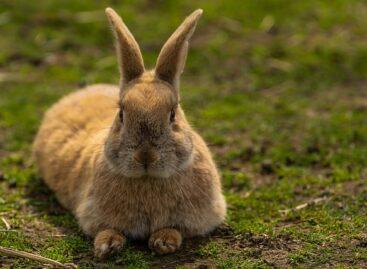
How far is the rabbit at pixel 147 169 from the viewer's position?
5.30 m

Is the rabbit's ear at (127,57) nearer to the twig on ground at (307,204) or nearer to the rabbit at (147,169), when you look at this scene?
the rabbit at (147,169)

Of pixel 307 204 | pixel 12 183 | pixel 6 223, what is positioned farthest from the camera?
pixel 12 183

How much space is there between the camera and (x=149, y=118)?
5.27 m

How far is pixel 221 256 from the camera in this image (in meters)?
5.64

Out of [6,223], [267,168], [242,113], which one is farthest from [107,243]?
[242,113]

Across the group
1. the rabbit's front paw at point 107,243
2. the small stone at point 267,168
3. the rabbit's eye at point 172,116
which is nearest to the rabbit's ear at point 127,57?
the rabbit's eye at point 172,116

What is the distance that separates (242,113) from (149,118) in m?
3.53

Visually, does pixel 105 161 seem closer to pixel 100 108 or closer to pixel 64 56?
pixel 100 108

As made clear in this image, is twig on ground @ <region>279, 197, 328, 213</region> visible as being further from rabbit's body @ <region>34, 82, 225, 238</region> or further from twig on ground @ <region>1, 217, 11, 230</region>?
twig on ground @ <region>1, 217, 11, 230</region>

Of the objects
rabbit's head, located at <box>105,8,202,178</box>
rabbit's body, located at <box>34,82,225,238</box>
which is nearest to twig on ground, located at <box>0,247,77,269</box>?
rabbit's body, located at <box>34,82,225,238</box>

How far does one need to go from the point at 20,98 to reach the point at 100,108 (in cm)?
220

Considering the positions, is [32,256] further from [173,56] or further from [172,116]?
[173,56]

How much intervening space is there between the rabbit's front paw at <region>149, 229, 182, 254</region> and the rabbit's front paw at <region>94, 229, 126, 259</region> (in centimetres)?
22

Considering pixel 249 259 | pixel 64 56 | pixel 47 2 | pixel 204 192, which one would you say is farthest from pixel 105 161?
pixel 47 2
